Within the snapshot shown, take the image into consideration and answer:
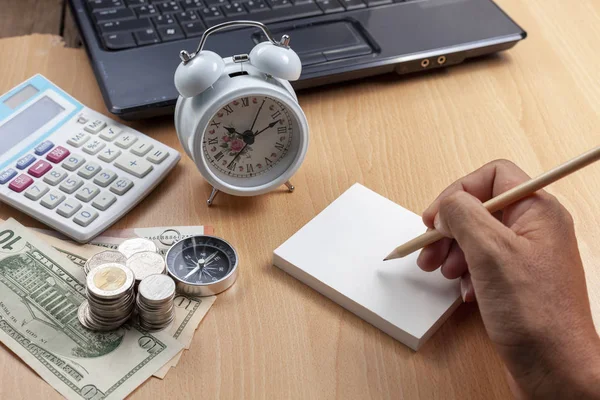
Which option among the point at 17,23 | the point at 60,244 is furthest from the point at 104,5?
the point at 60,244

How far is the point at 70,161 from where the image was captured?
3.09 feet

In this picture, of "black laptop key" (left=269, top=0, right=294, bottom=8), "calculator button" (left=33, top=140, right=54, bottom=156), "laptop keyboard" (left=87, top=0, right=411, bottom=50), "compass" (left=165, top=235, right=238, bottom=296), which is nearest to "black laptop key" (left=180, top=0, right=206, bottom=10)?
"laptop keyboard" (left=87, top=0, right=411, bottom=50)

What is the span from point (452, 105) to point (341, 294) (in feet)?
1.46

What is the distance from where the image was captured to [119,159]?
0.96 meters

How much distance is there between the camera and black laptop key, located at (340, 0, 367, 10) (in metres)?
1.21

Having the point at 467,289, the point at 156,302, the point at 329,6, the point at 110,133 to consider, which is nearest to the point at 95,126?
the point at 110,133

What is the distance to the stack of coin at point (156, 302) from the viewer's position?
0.77m

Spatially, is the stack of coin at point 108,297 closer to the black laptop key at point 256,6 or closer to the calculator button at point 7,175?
the calculator button at point 7,175

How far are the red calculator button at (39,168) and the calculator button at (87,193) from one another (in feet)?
0.18

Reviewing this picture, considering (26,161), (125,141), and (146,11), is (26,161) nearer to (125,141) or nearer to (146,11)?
(125,141)

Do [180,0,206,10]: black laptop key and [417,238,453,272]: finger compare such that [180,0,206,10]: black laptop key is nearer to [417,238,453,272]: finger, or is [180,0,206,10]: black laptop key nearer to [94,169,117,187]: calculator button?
[94,169,117,187]: calculator button

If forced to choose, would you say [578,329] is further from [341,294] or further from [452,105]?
[452,105]

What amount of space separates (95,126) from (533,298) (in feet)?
2.02

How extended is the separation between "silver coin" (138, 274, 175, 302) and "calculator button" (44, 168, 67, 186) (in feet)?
0.70
